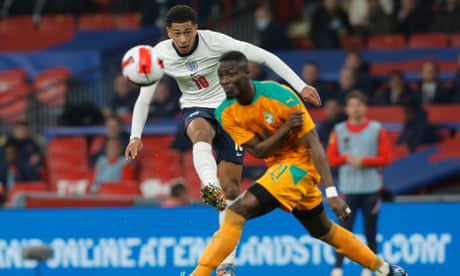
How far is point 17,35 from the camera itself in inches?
952

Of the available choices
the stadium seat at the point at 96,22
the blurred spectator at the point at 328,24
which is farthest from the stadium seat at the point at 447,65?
the stadium seat at the point at 96,22

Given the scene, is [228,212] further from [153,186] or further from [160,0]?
[160,0]

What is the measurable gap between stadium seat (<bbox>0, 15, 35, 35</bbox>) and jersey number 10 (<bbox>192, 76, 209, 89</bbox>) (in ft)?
44.5

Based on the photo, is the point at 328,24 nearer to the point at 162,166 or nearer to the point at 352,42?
the point at 352,42

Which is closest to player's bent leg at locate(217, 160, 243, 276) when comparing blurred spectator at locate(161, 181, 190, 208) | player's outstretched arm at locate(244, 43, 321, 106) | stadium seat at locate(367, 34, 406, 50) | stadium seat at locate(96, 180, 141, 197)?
player's outstretched arm at locate(244, 43, 321, 106)

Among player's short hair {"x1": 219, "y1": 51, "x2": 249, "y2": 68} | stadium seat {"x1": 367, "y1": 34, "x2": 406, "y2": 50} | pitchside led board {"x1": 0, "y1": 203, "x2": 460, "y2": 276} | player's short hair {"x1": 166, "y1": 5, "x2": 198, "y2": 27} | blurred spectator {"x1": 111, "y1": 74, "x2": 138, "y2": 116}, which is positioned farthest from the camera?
stadium seat {"x1": 367, "y1": 34, "x2": 406, "y2": 50}

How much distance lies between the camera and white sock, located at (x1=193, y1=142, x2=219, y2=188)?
10.9m

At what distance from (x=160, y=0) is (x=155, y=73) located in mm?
11108

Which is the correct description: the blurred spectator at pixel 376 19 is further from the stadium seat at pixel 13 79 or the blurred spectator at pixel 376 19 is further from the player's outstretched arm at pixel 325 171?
the player's outstretched arm at pixel 325 171

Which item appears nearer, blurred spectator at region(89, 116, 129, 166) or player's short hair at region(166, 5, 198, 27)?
player's short hair at region(166, 5, 198, 27)

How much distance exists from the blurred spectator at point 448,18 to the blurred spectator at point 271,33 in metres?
2.29

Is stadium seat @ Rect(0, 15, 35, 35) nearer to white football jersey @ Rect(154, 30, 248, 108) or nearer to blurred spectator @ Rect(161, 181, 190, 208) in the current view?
blurred spectator @ Rect(161, 181, 190, 208)

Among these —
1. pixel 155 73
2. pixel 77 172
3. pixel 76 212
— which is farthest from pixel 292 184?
pixel 77 172

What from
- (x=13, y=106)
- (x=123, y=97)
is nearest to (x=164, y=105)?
(x=123, y=97)
